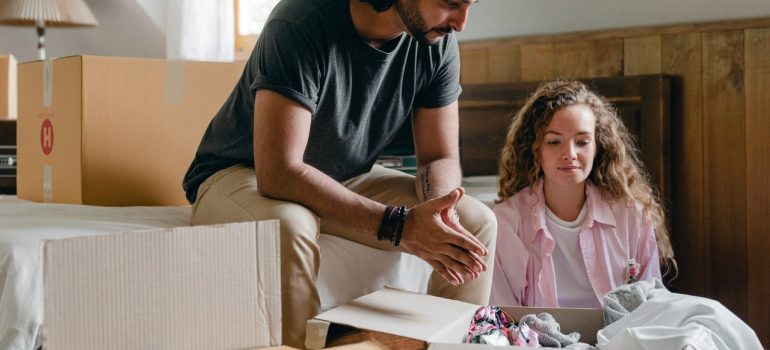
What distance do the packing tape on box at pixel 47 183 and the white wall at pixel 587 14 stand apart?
48.9 inches

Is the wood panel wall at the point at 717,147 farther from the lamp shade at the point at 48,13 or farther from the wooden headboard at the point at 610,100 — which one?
the lamp shade at the point at 48,13

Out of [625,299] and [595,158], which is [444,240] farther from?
[595,158]

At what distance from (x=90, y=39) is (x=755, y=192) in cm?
234

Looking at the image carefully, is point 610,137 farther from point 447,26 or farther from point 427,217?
point 427,217

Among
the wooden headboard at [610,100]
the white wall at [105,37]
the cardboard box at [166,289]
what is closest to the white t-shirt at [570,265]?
the wooden headboard at [610,100]

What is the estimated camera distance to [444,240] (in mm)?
1290

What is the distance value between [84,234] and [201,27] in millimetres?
1260

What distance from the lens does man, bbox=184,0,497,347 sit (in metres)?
1.31

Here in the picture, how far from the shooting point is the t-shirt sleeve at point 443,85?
1.63 metres

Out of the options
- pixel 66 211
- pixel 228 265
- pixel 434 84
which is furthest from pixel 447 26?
pixel 66 211

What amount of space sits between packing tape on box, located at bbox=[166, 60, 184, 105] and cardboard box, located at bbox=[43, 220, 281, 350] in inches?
43.8

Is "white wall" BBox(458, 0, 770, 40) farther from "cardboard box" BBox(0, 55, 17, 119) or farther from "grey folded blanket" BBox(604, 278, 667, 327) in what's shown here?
"cardboard box" BBox(0, 55, 17, 119)

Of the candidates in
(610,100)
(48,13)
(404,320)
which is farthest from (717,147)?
(48,13)

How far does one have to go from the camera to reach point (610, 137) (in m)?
2.03
